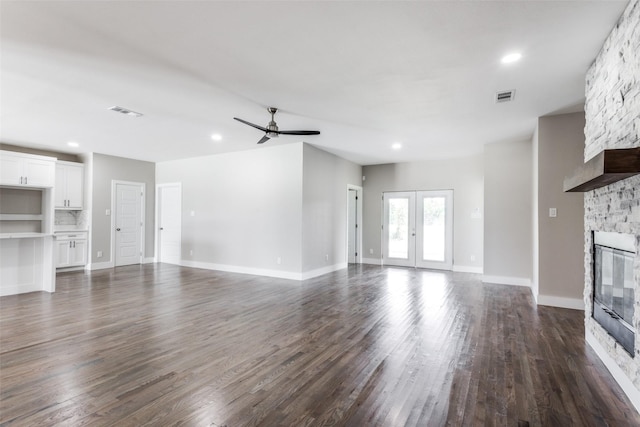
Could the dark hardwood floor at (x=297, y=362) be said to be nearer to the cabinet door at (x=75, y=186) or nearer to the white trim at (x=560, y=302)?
the white trim at (x=560, y=302)

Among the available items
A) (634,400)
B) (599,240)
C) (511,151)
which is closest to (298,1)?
(599,240)

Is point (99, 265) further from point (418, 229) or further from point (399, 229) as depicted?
point (418, 229)

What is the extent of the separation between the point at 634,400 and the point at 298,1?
3.61 meters

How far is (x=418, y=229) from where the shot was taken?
27.6 feet

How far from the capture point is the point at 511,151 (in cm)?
619

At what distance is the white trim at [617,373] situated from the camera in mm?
2230

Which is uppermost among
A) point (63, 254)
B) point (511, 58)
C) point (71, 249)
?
point (511, 58)

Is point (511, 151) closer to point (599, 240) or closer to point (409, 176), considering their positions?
point (409, 176)

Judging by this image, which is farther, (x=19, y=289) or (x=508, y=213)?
(x=508, y=213)

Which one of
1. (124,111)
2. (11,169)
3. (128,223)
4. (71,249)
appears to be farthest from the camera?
(128,223)

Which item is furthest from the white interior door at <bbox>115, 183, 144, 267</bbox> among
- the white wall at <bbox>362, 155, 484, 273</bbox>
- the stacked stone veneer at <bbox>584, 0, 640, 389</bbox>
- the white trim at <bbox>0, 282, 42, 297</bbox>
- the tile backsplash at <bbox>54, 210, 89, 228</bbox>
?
the stacked stone veneer at <bbox>584, 0, 640, 389</bbox>

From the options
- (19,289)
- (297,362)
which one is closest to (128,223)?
(19,289)

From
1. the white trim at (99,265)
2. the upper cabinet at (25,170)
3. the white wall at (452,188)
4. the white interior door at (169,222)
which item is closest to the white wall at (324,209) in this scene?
the white wall at (452,188)

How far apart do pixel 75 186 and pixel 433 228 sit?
8789 mm
